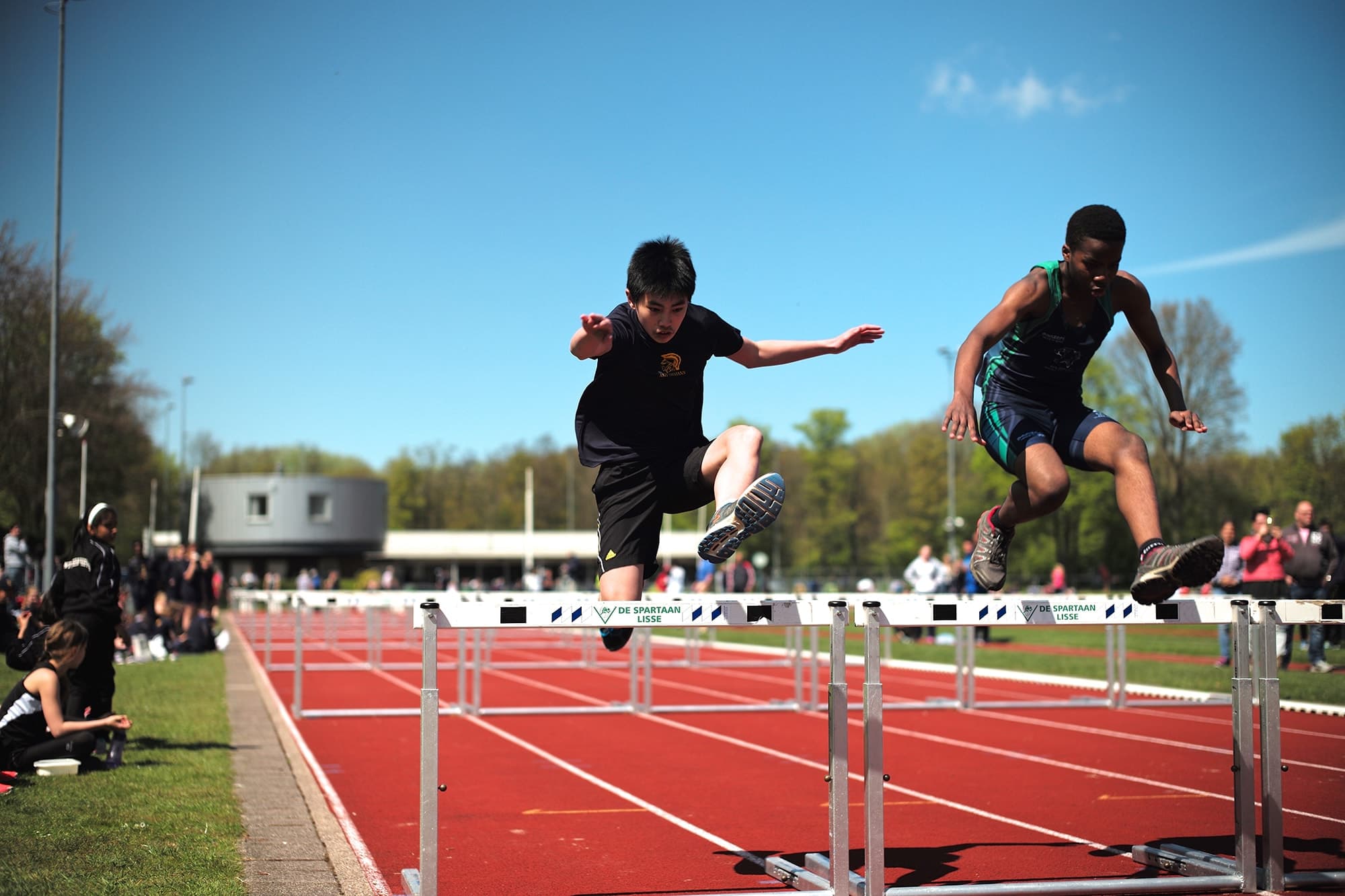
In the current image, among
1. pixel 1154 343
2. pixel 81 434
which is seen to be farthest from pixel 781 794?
pixel 81 434

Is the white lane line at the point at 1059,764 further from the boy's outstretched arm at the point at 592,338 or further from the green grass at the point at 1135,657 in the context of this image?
the boy's outstretched arm at the point at 592,338

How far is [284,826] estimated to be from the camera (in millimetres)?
6980

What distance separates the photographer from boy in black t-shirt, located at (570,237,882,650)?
5.04 m

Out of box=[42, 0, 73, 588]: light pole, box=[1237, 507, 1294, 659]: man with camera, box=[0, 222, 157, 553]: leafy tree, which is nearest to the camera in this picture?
box=[1237, 507, 1294, 659]: man with camera

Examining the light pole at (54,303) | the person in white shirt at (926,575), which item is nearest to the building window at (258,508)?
the light pole at (54,303)

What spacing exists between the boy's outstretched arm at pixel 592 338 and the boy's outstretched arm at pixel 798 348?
0.75 meters

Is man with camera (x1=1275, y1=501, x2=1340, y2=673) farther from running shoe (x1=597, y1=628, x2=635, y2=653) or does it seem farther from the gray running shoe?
running shoe (x1=597, y1=628, x2=635, y2=653)

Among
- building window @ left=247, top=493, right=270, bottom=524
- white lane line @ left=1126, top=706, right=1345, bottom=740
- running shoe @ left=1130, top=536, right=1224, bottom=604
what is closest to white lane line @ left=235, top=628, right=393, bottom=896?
running shoe @ left=1130, top=536, right=1224, bottom=604

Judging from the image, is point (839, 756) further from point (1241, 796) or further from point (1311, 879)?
point (1311, 879)

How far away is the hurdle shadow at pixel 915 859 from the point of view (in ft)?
19.7

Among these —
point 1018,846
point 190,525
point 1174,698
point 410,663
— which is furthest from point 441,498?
point 1018,846

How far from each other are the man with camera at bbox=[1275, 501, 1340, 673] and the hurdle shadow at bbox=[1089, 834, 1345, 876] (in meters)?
9.06

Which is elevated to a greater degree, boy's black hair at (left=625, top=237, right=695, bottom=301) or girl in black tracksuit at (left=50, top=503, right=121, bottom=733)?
boy's black hair at (left=625, top=237, right=695, bottom=301)

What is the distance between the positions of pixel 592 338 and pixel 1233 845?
176 inches
